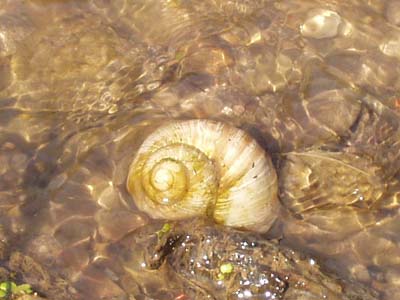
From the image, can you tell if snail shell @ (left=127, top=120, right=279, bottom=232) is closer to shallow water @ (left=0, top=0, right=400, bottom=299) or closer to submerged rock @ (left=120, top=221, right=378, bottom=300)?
submerged rock @ (left=120, top=221, right=378, bottom=300)

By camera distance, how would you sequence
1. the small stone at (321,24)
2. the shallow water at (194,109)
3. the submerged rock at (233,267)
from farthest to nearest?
the small stone at (321,24), the shallow water at (194,109), the submerged rock at (233,267)

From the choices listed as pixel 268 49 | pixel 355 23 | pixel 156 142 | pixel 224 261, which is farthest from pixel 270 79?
pixel 224 261

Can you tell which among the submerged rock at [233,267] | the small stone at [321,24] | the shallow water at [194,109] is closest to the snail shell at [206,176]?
the submerged rock at [233,267]

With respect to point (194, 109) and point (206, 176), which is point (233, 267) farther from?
point (194, 109)

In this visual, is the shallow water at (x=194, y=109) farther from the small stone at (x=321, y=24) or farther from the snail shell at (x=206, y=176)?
the snail shell at (x=206, y=176)

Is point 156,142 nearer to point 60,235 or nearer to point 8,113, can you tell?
point 60,235

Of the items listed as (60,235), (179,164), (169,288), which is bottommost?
(169,288)

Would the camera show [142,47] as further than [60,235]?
Yes
